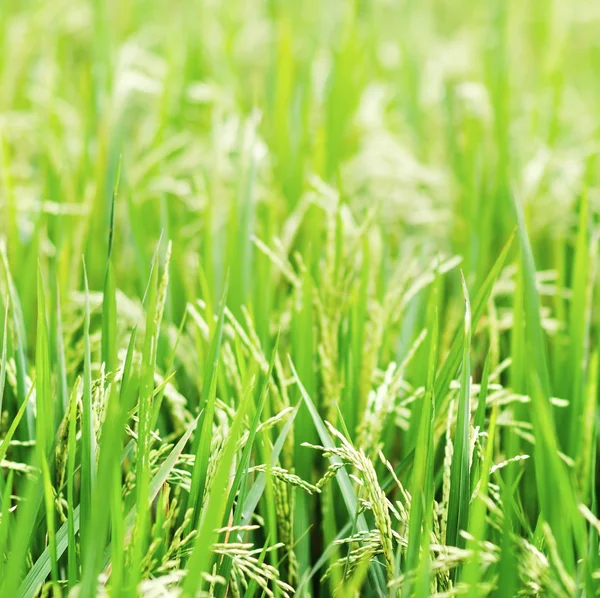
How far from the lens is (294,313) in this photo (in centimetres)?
78

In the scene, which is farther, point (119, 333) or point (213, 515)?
point (119, 333)

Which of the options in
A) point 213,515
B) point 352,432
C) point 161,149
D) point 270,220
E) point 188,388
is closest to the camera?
point 213,515

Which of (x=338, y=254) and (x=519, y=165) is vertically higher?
(x=519, y=165)

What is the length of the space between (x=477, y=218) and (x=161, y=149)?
557mm

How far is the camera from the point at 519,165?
134cm

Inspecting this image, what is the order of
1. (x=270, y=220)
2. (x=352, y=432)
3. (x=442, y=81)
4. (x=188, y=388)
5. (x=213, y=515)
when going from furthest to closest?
(x=442, y=81) < (x=270, y=220) < (x=188, y=388) < (x=352, y=432) < (x=213, y=515)

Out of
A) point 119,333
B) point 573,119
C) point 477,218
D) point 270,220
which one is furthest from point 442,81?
point 119,333

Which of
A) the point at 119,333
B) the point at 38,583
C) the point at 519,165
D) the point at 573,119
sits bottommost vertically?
the point at 38,583

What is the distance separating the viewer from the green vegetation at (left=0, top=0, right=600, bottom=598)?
1.84 feet

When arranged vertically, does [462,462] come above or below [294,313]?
below

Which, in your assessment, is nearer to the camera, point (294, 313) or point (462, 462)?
point (462, 462)

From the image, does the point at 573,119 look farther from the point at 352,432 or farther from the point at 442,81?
the point at 352,432

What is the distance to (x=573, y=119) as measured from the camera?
5.38 ft

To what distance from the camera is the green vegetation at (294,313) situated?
56 centimetres
